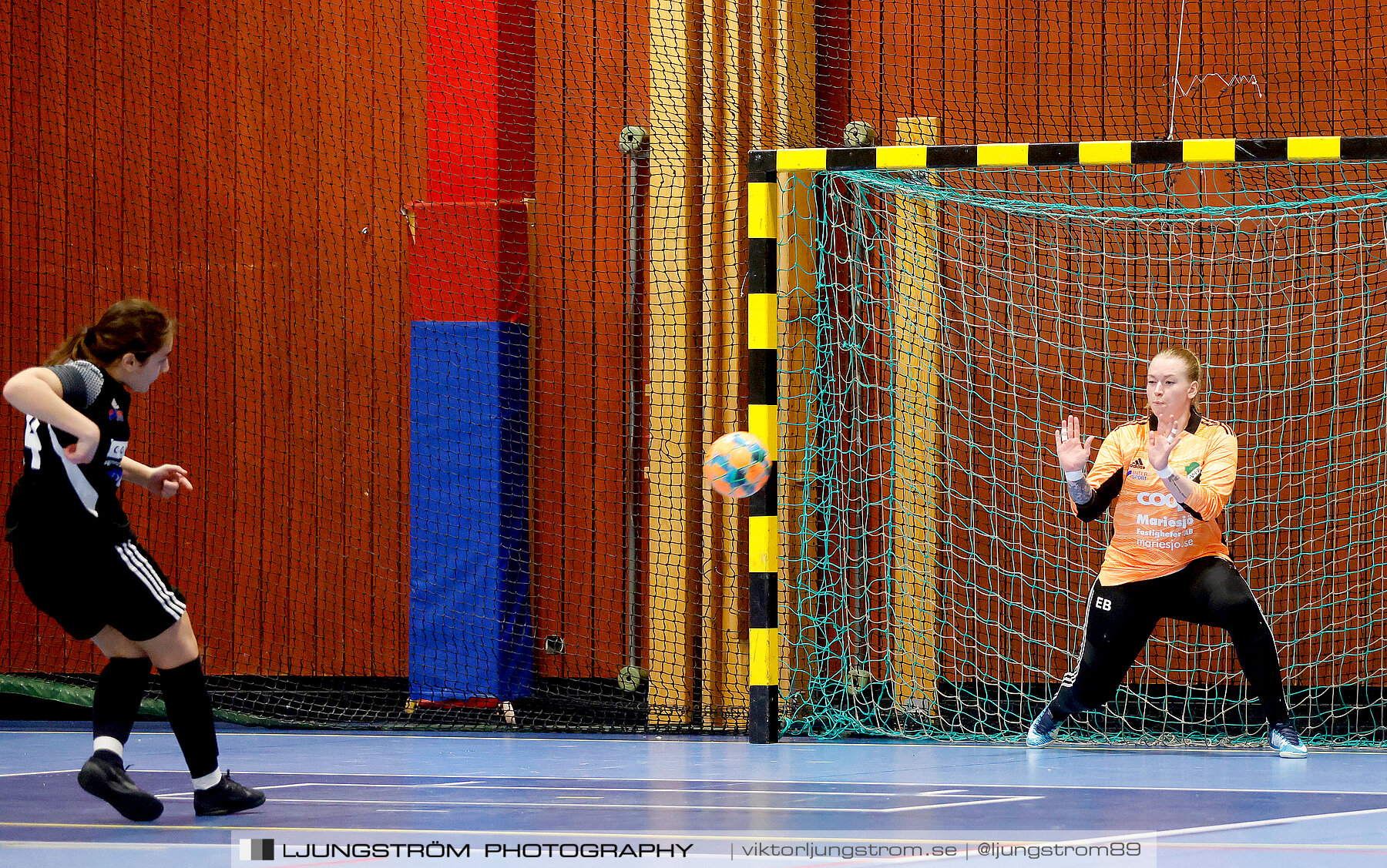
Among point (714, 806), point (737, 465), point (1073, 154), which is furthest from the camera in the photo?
point (1073, 154)

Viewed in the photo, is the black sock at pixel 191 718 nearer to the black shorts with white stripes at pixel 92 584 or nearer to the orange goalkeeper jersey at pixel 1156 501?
the black shorts with white stripes at pixel 92 584

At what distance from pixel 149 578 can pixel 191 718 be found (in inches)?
16.4

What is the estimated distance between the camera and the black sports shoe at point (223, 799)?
4.33 meters

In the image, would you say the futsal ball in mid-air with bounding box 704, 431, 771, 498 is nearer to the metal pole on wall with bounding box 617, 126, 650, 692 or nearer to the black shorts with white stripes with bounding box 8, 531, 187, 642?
the metal pole on wall with bounding box 617, 126, 650, 692

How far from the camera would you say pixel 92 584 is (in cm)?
430

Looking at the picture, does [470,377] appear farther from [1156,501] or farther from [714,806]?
[714,806]

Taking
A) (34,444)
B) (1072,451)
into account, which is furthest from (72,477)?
(1072,451)

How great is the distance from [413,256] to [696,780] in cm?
380

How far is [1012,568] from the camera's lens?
24.9ft

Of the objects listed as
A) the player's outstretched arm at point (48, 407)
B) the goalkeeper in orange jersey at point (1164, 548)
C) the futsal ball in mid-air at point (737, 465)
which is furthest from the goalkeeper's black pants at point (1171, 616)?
the player's outstretched arm at point (48, 407)

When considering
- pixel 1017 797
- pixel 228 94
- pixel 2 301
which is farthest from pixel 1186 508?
pixel 2 301

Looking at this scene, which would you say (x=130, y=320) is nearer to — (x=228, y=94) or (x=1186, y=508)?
(x=1186, y=508)

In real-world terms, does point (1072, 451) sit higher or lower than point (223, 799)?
higher

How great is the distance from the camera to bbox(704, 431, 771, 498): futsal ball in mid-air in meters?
5.97
